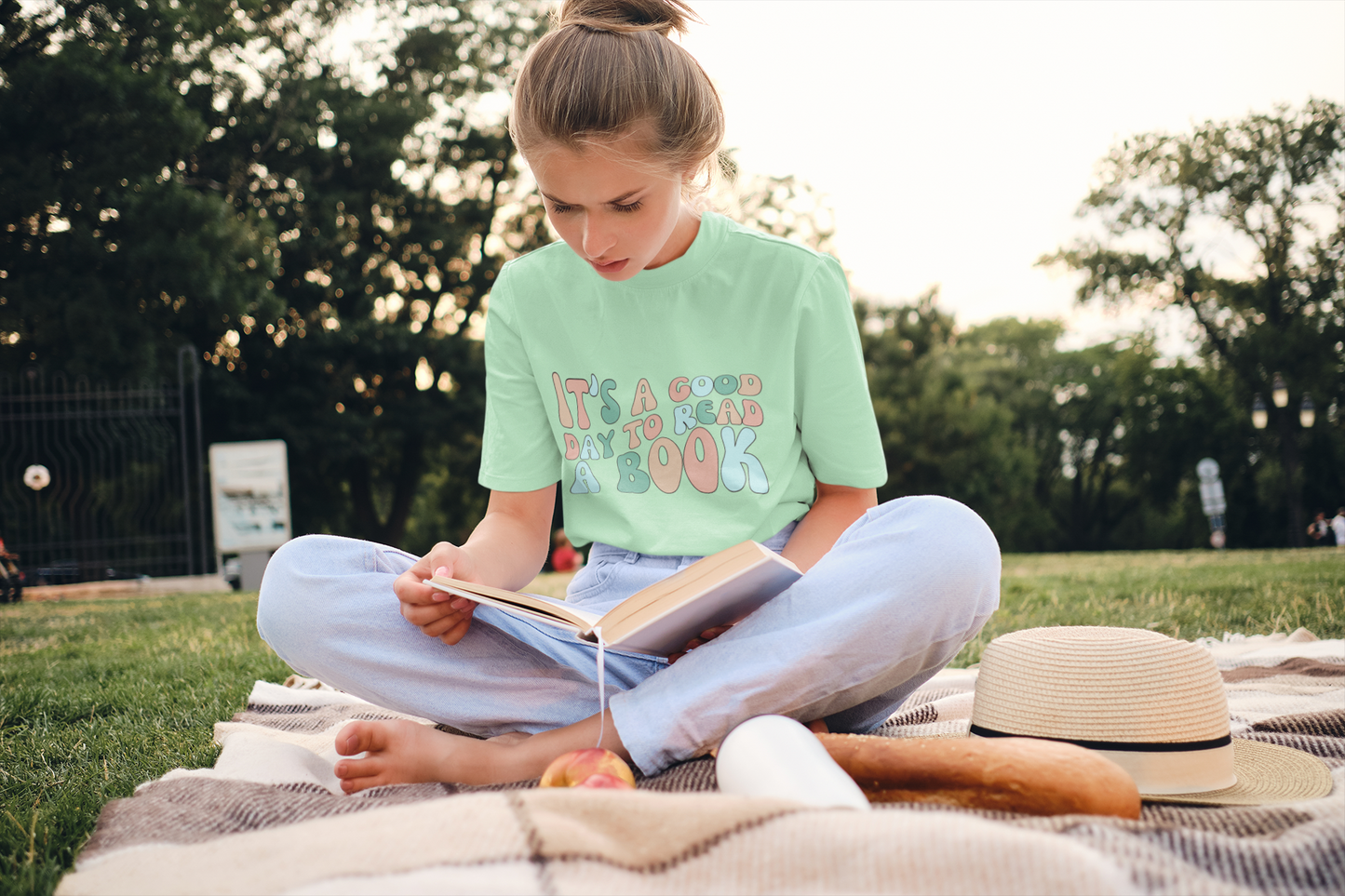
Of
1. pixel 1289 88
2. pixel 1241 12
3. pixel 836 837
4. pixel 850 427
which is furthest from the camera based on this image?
pixel 1289 88

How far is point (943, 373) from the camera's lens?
21.8m

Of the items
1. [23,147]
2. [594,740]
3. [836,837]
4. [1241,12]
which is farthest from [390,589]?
[23,147]

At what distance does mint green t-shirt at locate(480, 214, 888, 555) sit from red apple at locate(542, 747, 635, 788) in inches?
19.2

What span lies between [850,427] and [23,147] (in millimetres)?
11761

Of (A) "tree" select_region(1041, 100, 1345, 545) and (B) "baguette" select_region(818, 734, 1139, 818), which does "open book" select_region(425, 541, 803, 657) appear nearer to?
(B) "baguette" select_region(818, 734, 1139, 818)

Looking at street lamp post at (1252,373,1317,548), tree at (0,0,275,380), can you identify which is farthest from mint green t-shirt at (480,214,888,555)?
street lamp post at (1252,373,1317,548)

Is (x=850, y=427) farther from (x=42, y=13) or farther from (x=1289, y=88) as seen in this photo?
(x=1289, y=88)

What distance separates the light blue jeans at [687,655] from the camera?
1322 mm

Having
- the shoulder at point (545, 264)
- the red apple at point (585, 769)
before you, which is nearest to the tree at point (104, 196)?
the shoulder at point (545, 264)

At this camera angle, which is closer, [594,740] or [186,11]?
[594,740]

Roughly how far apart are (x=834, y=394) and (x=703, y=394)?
243 mm

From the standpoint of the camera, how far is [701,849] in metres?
0.87

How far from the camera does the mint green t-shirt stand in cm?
174

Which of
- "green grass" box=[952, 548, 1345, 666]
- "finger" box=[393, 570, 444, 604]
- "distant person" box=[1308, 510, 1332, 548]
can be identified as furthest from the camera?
"distant person" box=[1308, 510, 1332, 548]
